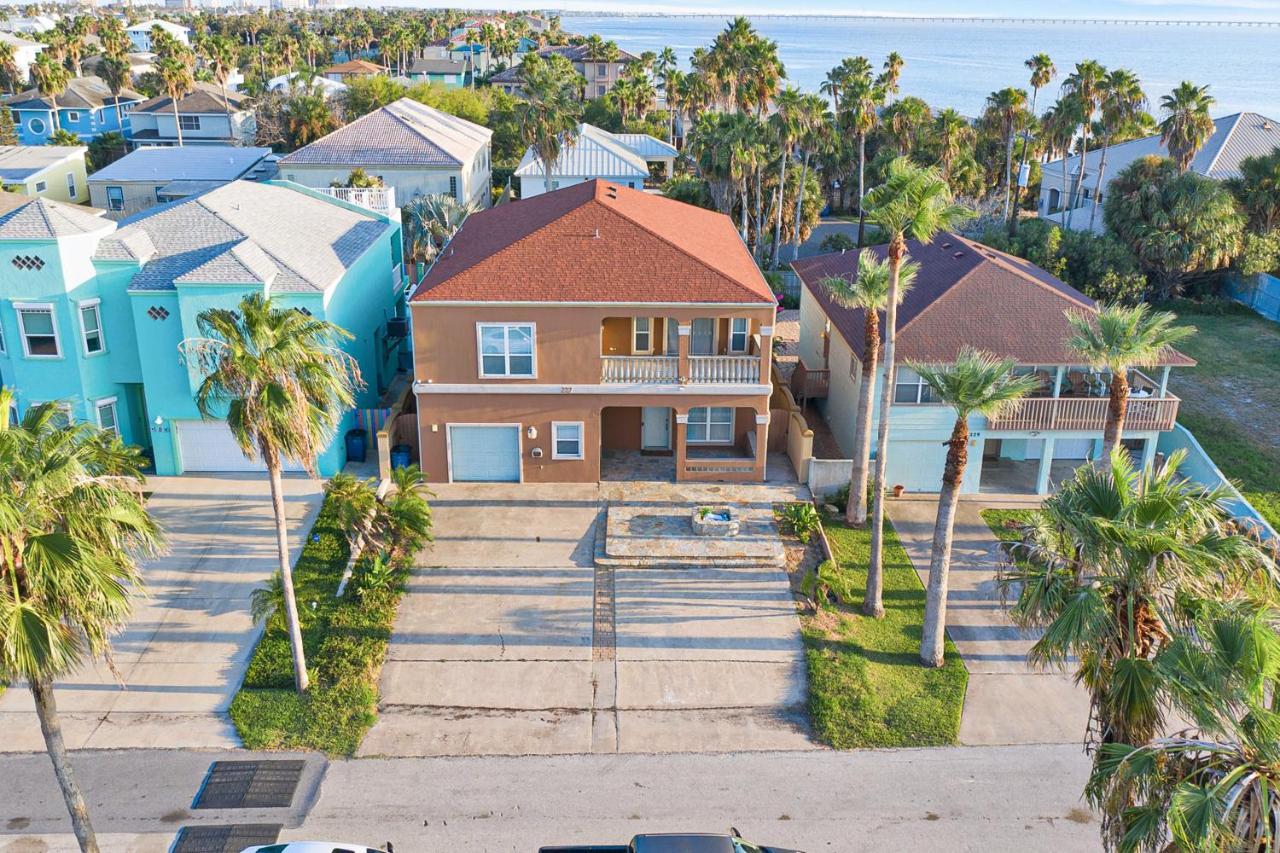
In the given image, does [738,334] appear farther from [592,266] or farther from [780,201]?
[780,201]

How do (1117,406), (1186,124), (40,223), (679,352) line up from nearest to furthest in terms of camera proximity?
1. (1117,406)
2. (40,223)
3. (679,352)
4. (1186,124)

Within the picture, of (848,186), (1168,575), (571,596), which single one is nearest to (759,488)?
(571,596)

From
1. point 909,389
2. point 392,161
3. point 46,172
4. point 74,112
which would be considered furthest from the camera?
point 74,112

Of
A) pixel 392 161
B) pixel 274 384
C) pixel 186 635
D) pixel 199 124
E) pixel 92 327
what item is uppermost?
pixel 199 124

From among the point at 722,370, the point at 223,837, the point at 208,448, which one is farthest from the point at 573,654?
the point at 208,448

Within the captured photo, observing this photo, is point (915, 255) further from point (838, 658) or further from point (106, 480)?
point (106, 480)

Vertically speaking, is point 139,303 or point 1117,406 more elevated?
point 139,303

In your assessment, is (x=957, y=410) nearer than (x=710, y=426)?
Yes

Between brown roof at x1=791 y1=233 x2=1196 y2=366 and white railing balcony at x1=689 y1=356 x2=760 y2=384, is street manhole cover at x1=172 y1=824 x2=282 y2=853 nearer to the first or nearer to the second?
white railing balcony at x1=689 y1=356 x2=760 y2=384
